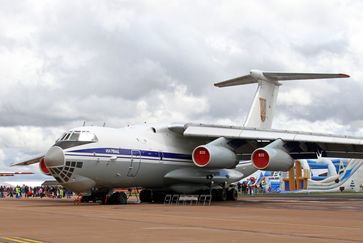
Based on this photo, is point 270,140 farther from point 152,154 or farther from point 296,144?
point 152,154

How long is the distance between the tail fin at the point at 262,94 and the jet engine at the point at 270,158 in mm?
5937

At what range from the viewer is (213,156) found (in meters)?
23.1

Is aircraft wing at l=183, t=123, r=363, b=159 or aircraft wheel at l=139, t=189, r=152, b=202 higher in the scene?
aircraft wing at l=183, t=123, r=363, b=159

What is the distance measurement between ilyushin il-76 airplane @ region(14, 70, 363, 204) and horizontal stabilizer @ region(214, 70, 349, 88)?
5cm

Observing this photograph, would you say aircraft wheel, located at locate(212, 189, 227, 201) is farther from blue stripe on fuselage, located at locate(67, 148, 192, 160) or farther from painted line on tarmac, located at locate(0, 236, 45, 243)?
painted line on tarmac, located at locate(0, 236, 45, 243)

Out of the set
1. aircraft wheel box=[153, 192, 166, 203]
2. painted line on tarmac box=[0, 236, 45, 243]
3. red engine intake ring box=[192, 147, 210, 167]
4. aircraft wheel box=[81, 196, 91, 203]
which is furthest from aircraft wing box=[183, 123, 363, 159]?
painted line on tarmac box=[0, 236, 45, 243]

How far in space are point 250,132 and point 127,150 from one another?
5.42 meters

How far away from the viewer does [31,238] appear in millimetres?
8977

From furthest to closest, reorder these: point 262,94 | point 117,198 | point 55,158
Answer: point 262,94 → point 117,198 → point 55,158

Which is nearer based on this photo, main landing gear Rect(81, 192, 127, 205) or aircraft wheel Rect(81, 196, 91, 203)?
main landing gear Rect(81, 192, 127, 205)

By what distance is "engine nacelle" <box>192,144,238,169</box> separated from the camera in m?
23.2

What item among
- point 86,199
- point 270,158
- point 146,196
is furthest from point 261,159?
point 86,199

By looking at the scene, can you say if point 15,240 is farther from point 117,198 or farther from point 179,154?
point 179,154

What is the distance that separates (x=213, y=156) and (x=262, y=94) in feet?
23.8
